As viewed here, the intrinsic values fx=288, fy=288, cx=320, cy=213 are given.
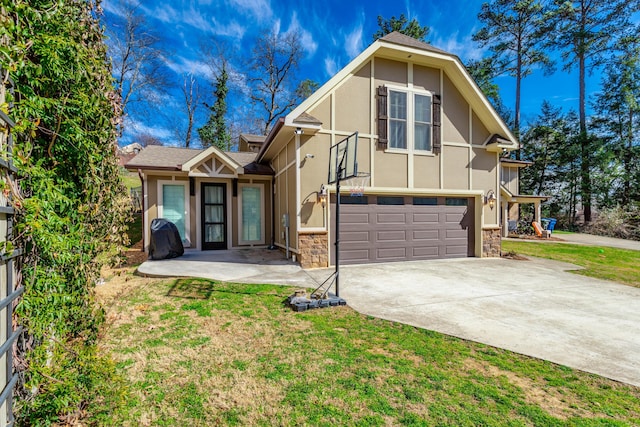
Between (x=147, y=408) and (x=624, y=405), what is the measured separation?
4121 mm

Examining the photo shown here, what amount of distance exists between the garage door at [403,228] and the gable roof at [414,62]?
2621mm

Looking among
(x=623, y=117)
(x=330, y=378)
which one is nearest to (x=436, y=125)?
(x=330, y=378)

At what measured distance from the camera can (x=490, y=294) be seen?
18.8 ft

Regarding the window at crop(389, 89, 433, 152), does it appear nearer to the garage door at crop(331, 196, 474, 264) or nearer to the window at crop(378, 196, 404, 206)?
the window at crop(378, 196, 404, 206)

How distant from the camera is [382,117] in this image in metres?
8.64

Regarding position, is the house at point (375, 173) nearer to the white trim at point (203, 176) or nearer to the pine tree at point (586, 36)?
the white trim at point (203, 176)

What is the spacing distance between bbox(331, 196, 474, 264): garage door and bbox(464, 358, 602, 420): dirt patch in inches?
218

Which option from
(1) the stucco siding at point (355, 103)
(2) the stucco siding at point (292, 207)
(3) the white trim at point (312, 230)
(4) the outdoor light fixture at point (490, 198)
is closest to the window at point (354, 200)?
(3) the white trim at point (312, 230)

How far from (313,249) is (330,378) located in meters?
5.25

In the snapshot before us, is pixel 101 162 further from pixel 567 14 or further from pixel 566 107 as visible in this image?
pixel 566 107

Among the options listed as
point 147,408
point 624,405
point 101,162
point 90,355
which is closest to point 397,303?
point 624,405

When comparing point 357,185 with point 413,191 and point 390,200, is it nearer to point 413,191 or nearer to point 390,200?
point 390,200

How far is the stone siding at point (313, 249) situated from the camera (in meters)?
7.94

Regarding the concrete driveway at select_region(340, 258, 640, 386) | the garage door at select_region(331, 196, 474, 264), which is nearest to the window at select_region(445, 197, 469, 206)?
the garage door at select_region(331, 196, 474, 264)
